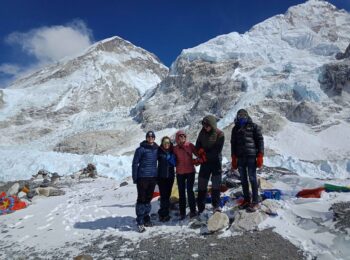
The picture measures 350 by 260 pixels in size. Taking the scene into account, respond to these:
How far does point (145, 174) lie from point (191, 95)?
62161 mm

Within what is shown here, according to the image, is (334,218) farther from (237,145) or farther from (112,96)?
(112,96)

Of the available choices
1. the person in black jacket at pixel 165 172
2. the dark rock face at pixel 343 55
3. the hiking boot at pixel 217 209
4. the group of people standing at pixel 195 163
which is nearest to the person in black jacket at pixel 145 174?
the group of people standing at pixel 195 163

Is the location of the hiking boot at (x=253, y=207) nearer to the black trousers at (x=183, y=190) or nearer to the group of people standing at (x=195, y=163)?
the group of people standing at (x=195, y=163)

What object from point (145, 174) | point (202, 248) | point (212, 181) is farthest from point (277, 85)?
point (202, 248)

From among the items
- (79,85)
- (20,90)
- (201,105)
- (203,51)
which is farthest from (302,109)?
(20,90)

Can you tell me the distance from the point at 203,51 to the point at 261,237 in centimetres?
7075

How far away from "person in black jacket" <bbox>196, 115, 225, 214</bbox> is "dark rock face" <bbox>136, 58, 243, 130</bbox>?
48.9m

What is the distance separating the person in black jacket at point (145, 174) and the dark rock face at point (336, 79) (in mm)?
49487

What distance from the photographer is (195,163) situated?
6.85 meters

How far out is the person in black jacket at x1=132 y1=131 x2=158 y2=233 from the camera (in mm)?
6828

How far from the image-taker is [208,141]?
22.0ft

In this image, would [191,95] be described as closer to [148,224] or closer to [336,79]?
[336,79]

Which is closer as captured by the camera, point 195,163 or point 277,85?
point 195,163

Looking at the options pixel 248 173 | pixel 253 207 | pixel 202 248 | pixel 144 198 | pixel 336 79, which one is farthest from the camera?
pixel 336 79
